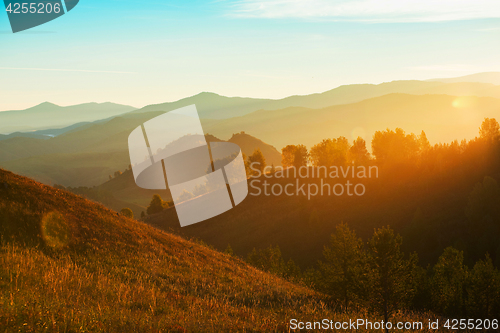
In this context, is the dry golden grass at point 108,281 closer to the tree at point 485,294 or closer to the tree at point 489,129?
the tree at point 485,294

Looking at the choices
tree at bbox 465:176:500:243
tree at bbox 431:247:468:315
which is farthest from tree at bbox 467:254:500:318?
tree at bbox 465:176:500:243

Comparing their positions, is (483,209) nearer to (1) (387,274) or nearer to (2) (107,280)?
(1) (387,274)

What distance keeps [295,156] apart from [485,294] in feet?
284

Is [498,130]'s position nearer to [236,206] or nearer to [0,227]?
[236,206]

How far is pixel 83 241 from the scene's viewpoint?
53.8 feet

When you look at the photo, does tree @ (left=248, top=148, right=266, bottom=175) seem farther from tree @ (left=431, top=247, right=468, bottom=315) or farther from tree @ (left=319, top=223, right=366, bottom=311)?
tree @ (left=319, top=223, right=366, bottom=311)

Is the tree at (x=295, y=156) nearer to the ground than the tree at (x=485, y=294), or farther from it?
farther from it

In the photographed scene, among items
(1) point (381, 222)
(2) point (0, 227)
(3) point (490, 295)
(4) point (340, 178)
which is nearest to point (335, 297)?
(3) point (490, 295)

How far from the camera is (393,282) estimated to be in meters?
16.8

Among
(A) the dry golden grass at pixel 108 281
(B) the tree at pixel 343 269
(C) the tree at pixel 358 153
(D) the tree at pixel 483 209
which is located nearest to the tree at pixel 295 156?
(C) the tree at pixel 358 153

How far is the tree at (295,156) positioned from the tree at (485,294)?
83906 mm

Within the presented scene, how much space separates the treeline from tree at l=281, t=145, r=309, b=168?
77718mm

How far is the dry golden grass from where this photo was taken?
7.24 metres

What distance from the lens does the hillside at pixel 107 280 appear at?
7270 mm
